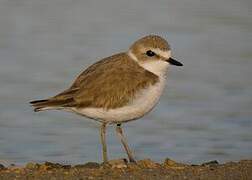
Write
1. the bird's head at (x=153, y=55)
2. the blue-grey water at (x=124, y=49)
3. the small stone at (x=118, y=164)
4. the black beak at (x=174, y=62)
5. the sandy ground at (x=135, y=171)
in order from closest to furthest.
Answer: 1. the sandy ground at (x=135, y=171)
2. the small stone at (x=118, y=164)
3. the black beak at (x=174, y=62)
4. the bird's head at (x=153, y=55)
5. the blue-grey water at (x=124, y=49)

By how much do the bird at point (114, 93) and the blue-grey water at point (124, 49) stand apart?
1381 mm

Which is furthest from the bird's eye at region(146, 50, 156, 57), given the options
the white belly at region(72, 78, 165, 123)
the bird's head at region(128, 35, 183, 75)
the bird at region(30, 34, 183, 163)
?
the white belly at region(72, 78, 165, 123)

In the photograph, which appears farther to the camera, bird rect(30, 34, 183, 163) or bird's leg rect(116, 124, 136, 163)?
bird's leg rect(116, 124, 136, 163)

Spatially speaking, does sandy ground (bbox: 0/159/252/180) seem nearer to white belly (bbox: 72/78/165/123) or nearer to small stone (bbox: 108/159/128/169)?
small stone (bbox: 108/159/128/169)

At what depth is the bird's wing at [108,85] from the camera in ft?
37.5

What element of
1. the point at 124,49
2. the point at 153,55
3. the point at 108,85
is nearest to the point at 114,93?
the point at 108,85

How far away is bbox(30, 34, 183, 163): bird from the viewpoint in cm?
1141

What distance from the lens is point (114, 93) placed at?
37.8ft

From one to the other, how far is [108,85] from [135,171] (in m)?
1.23

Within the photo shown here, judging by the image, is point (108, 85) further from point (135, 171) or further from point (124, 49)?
point (124, 49)

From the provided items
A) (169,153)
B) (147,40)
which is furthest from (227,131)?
(147,40)

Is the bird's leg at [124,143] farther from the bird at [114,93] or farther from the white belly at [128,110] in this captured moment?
the white belly at [128,110]

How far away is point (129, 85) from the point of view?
11562 millimetres

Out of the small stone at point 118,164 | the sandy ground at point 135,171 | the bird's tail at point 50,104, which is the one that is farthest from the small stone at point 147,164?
the bird's tail at point 50,104
